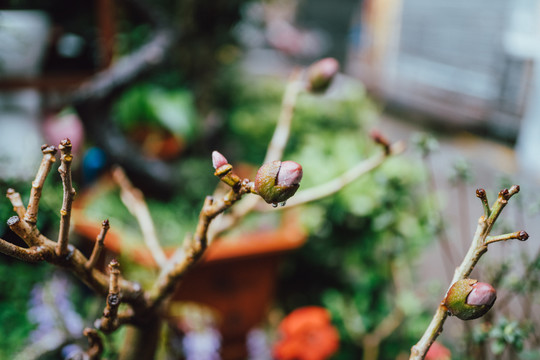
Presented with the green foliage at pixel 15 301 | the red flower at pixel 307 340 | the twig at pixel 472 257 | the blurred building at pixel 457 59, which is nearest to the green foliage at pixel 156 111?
the red flower at pixel 307 340

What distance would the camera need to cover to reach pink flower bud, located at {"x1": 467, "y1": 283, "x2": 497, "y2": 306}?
49cm

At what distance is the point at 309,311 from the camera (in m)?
1.67

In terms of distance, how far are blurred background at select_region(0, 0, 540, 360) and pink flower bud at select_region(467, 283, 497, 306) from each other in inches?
12.8

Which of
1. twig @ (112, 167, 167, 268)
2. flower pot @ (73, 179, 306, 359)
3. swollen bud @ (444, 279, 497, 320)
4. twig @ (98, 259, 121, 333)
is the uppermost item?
swollen bud @ (444, 279, 497, 320)

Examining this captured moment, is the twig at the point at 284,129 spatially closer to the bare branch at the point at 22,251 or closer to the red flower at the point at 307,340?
the bare branch at the point at 22,251

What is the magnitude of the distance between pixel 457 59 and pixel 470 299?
280 inches

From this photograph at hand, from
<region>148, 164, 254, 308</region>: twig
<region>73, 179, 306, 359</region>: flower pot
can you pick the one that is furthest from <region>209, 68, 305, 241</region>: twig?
<region>73, 179, 306, 359</region>: flower pot

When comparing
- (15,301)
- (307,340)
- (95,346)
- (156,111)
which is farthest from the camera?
(156,111)

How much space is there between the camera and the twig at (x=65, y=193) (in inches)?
20.0

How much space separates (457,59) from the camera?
22.7 feet

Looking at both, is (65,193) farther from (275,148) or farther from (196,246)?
(275,148)

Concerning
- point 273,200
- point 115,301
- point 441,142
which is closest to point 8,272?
point 115,301

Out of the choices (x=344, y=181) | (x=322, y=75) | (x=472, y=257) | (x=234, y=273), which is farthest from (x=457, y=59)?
(x=472, y=257)

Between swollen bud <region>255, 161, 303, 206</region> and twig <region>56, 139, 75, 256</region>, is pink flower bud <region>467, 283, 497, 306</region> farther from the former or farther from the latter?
twig <region>56, 139, 75, 256</region>
